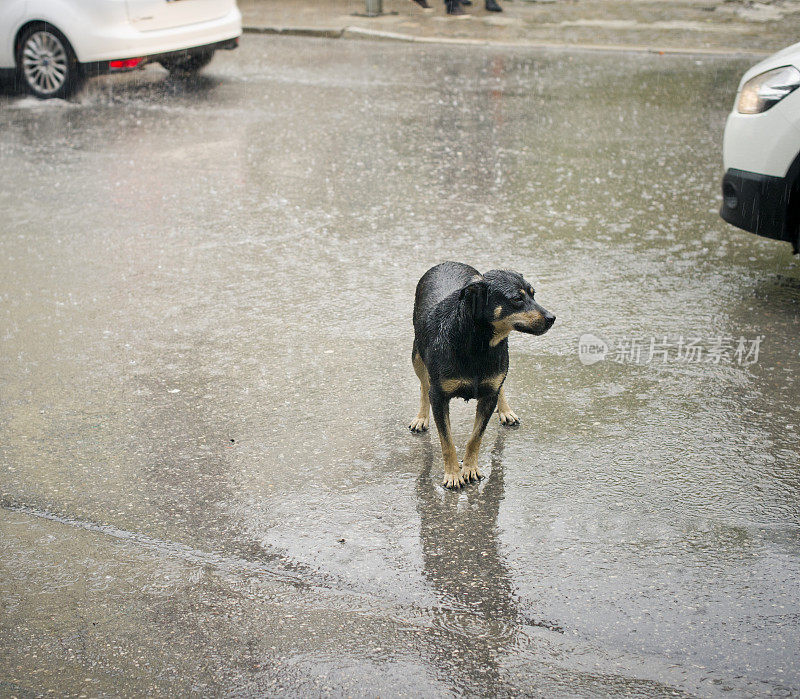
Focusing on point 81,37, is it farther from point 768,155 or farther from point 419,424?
point 419,424

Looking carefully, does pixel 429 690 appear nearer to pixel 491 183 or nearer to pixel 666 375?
pixel 666 375

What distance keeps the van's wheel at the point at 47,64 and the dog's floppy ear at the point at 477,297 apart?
332 inches

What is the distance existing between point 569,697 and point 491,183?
18.6 feet

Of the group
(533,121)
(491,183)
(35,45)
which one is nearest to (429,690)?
(491,183)

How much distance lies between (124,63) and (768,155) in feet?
24.4

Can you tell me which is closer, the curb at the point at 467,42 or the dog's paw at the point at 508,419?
the dog's paw at the point at 508,419

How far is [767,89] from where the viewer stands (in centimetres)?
582

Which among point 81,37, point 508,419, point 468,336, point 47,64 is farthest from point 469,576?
point 47,64

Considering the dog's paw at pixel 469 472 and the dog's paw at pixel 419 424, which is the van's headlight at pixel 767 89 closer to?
the dog's paw at pixel 419 424

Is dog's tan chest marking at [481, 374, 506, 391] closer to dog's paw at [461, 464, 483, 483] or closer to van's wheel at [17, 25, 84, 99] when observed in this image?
dog's paw at [461, 464, 483, 483]

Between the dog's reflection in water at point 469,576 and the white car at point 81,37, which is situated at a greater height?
the white car at point 81,37

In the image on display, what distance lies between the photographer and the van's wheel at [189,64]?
463 inches

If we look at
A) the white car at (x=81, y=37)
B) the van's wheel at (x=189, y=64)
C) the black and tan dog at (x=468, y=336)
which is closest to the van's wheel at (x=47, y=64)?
the white car at (x=81, y=37)

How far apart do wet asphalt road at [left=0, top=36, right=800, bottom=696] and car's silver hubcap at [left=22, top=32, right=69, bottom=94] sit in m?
1.85
